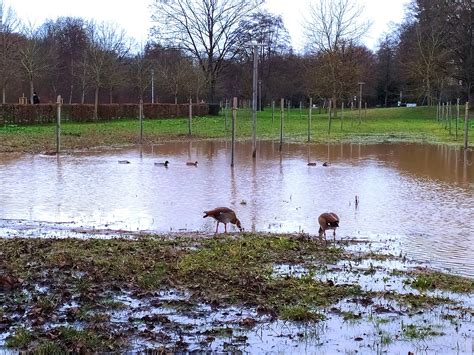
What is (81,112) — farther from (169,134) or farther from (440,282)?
(440,282)

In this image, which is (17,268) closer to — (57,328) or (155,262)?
(155,262)

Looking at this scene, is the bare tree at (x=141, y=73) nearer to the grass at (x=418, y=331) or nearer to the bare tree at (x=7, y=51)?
the bare tree at (x=7, y=51)

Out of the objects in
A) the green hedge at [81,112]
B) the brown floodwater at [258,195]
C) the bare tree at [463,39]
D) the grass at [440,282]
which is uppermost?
the bare tree at [463,39]

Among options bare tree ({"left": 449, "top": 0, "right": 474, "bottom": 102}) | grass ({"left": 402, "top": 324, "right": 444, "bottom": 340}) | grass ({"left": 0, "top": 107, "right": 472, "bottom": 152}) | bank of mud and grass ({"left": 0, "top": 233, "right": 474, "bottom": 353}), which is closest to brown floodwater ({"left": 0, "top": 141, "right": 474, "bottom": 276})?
bank of mud and grass ({"left": 0, "top": 233, "right": 474, "bottom": 353})

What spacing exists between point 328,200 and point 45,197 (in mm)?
5622

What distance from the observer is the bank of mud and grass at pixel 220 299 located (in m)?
5.17

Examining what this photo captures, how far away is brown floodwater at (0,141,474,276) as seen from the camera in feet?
33.8

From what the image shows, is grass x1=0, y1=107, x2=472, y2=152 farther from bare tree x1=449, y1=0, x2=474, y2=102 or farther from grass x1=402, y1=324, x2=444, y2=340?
bare tree x1=449, y1=0, x2=474, y2=102

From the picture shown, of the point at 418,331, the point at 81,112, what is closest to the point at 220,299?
the point at 418,331

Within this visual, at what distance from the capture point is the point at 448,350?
5078 mm

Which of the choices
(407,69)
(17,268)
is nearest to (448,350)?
(17,268)

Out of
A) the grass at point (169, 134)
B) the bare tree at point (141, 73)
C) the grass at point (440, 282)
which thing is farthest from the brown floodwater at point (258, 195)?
the bare tree at point (141, 73)

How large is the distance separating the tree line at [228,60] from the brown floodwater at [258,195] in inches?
1024

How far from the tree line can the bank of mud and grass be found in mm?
37872
